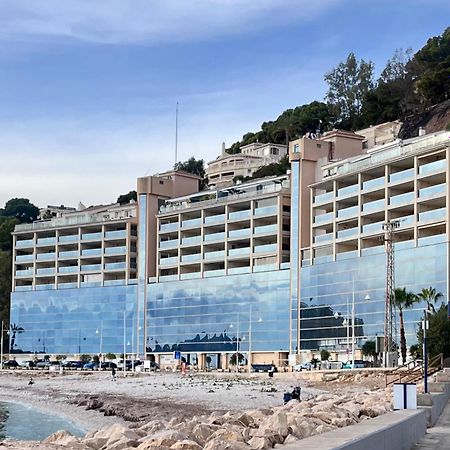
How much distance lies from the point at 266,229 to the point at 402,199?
23052 mm

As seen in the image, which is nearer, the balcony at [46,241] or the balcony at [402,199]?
the balcony at [402,199]

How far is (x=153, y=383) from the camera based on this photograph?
80.7m

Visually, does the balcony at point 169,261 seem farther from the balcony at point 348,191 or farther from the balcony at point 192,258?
the balcony at point 348,191

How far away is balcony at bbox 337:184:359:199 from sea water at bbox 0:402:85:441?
152ft

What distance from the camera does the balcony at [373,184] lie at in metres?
92.1

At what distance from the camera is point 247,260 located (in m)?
112

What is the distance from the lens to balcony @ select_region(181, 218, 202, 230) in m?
116

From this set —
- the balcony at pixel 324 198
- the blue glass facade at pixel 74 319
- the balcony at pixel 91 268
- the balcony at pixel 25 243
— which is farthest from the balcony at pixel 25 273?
the balcony at pixel 324 198

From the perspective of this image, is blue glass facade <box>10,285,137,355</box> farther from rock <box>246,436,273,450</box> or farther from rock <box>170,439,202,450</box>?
rock <box>246,436,273,450</box>

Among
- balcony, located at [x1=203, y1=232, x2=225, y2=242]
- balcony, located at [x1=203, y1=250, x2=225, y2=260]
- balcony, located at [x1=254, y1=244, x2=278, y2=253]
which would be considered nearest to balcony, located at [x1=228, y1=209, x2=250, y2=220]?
balcony, located at [x1=203, y1=232, x2=225, y2=242]

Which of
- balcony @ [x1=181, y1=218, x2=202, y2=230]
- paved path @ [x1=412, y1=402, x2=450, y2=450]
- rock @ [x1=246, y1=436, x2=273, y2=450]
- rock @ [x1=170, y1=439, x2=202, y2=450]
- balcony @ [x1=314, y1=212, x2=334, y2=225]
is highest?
balcony @ [x1=181, y1=218, x2=202, y2=230]

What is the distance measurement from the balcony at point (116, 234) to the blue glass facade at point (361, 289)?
33.5 metres

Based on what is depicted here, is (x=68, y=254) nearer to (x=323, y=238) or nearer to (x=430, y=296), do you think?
(x=323, y=238)

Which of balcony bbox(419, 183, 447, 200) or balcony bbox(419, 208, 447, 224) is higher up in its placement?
balcony bbox(419, 183, 447, 200)
